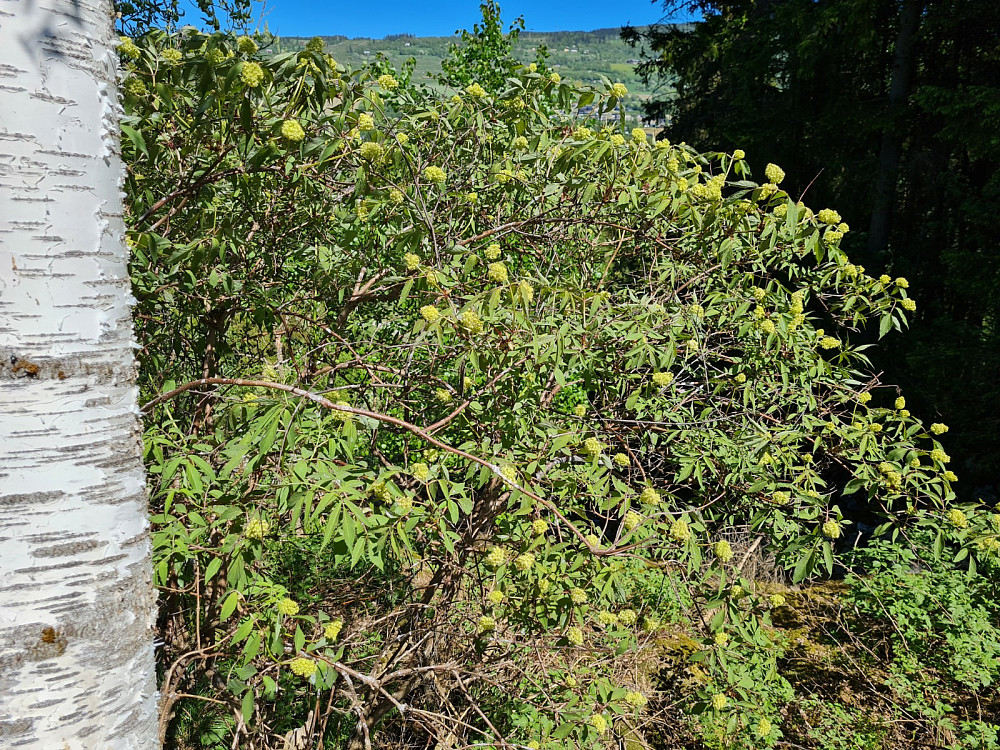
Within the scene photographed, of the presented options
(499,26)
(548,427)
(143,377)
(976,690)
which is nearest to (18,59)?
(548,427)

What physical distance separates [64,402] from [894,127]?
30.8 ft

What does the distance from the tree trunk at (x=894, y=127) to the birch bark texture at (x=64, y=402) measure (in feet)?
29.2

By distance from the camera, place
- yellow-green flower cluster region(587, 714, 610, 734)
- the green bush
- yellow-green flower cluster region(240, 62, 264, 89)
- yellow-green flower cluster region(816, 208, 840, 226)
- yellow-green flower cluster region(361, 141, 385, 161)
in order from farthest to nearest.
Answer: yellow-green flower cluster region(816, 208, 840, 226)
yellow-green flower cluster region(587, 714, 610, 734)
yellow-green flower cluster region(361, 141, 385, 161)
the green bush
yellow-green flower cluster region(240, 62, 264, 89)

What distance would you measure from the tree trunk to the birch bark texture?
8906 mm

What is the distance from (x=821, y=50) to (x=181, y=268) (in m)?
9.23

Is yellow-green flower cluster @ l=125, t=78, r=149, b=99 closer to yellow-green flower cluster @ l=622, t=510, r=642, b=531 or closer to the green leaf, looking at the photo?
the green leaf

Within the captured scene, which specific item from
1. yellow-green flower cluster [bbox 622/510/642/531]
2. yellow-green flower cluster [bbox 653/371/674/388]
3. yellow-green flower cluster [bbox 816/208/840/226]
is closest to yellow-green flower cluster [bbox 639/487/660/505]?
yellow-green flower cluster [bbox 622/510/642/531]

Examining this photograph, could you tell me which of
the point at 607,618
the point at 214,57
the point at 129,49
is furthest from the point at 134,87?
the point at 607,618

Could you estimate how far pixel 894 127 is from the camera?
7984mm

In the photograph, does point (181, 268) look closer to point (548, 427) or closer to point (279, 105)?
point (279, 105)

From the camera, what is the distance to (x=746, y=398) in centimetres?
233

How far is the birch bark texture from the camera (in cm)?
91

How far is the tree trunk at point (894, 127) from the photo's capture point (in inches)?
317

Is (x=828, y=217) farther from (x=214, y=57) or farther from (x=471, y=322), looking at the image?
(x=214, y=57)
